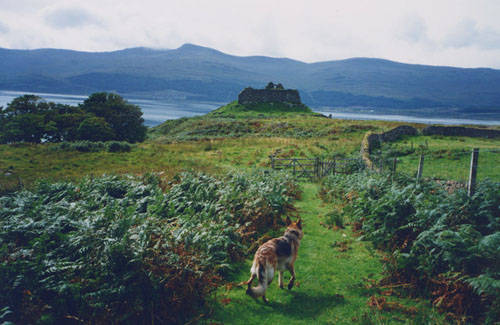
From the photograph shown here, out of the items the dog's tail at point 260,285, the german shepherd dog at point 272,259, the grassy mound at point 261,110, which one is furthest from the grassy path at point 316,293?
the grassy mound at point 261,110

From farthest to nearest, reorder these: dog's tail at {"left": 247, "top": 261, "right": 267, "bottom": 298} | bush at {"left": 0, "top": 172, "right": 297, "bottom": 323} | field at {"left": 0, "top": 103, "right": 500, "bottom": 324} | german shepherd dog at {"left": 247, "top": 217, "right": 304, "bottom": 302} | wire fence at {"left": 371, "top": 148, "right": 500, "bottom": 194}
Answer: wire fence at {"left": 371, "top": 148, "right": 500, "bottom": 194}, german shepherd dog at {"left": 247, "top": 217, "right": 304, "bottom": 302}, dog's tail at {"left": 247, "top": 261, "right": 267, "bottom": 298}, field at {"left": 0, "top": 103, "right": 500, "bottom": 324}, bush at {"left": 0, "top": 172, "right": 297, "bottom": 323}

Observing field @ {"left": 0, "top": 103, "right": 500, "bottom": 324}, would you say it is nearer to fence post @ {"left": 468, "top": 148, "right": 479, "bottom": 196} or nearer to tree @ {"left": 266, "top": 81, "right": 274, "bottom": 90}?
fence post @ {"left": 468, "top": 148, "right": 479, "bottom": 196}

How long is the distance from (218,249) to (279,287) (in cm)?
195

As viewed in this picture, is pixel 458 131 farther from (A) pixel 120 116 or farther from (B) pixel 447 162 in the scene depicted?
(A) pixel 120 116

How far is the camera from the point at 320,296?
720 cm

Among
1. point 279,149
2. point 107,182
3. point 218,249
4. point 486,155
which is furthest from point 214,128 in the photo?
point 218,249

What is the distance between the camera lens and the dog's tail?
20.3 feet

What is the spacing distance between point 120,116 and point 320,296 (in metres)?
56.0

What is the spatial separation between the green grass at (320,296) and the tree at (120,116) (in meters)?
50.2

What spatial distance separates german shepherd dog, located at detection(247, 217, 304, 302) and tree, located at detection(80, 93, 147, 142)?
5086cm

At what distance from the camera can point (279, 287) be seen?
24.8 ft

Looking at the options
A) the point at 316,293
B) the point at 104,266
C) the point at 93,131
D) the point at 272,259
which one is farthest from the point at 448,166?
the point at 93,131

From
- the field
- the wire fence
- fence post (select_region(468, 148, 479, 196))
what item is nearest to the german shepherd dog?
the field

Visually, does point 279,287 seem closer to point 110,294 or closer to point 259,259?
point 259,259
